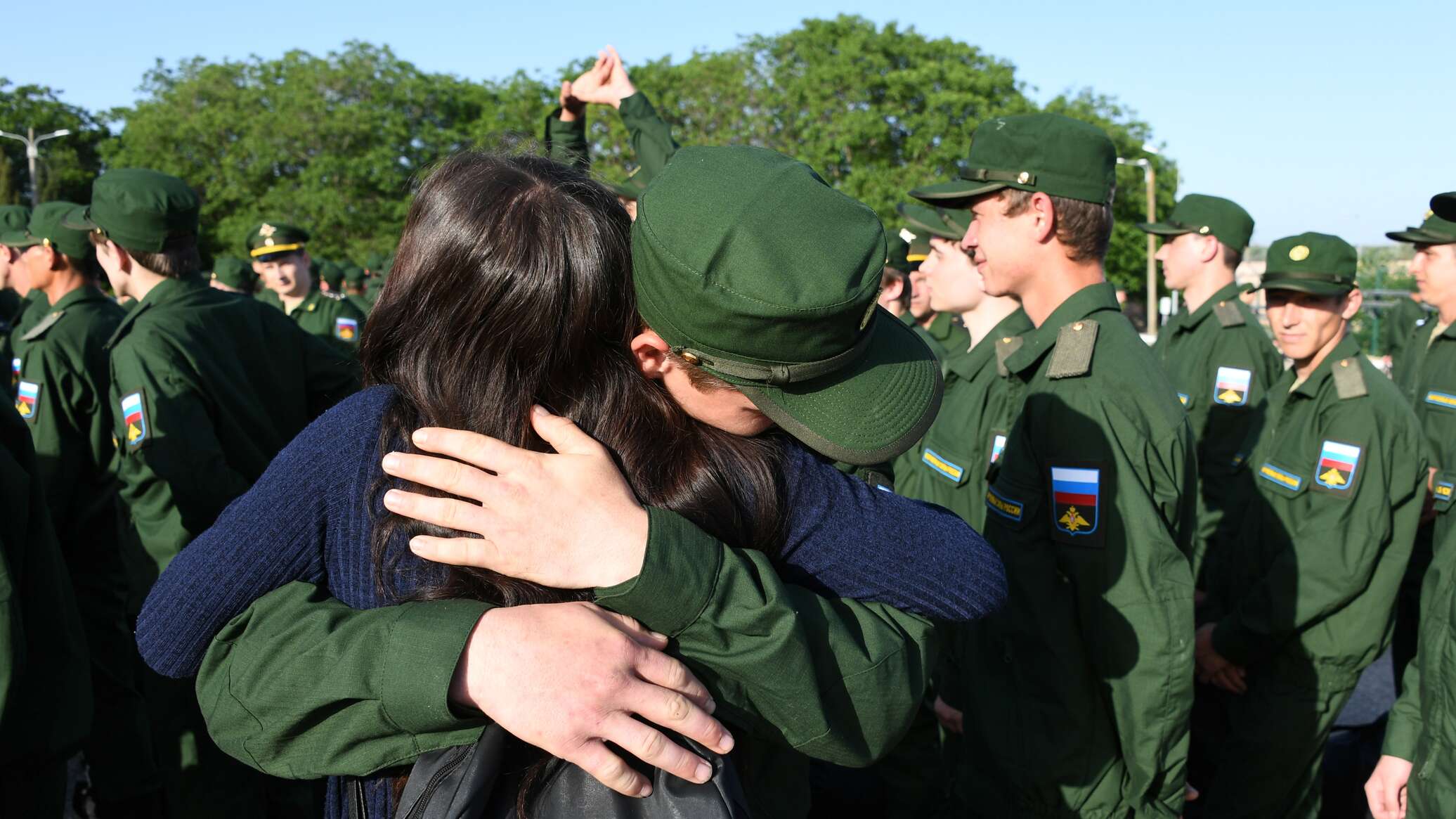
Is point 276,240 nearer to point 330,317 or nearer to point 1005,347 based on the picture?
point 330,317

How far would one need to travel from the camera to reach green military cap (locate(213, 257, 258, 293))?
11.2 meters

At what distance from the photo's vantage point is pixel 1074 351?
107 inches

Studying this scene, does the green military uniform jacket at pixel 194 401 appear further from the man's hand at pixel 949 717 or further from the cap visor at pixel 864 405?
the cap visor at pixel 864 405

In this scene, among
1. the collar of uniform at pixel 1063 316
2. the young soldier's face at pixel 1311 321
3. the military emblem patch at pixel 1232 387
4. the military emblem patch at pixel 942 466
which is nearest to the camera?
the collar of uniform at pixel 1063 316

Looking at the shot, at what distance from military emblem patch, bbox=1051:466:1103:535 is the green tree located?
49.4 m

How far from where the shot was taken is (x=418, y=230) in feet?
4.45

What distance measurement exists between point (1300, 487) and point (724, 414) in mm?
3389

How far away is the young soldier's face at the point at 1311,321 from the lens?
4555 mm

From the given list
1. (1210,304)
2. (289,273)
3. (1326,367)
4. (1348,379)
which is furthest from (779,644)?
(289,273)

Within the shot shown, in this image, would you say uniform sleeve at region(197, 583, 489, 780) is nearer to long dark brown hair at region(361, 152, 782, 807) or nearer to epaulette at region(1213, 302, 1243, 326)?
long dark brown hair at region(361, 152, 782, 807)

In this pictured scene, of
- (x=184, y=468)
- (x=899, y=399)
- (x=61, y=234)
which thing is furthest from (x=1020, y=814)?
(x=61, y=234)

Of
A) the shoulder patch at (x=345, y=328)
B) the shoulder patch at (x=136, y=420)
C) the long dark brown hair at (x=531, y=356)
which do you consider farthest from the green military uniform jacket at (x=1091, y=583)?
the shoulder patch at (x=345, y=328)

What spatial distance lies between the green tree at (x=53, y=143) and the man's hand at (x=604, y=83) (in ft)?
155

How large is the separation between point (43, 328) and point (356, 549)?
417cm
